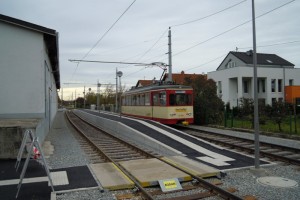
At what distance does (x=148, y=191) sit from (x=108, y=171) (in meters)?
2.03

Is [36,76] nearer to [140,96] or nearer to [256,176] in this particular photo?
[140,96]

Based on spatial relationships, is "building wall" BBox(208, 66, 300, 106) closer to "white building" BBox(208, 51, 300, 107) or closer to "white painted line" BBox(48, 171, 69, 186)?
"white building" BBox(208, 51, 300, 107)

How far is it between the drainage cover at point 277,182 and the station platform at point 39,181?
13.7ft

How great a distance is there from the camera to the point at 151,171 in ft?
28.6

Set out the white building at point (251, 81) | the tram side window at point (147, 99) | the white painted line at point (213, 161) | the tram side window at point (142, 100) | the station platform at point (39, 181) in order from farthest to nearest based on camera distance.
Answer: the white building at point (251, 81), the tram side window at point (142, 100), the tram side window at point (147, 99), the white painted line at point (213, 161), the station platform at point (39, 181)

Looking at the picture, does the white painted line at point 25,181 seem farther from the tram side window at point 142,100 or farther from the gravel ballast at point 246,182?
the tram side window at point 142,100

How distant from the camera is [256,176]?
8.53 m

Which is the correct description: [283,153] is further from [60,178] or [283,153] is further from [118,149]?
[60,178]

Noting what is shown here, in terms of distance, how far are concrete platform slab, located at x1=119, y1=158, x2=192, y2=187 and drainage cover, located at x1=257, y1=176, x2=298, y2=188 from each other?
185cm

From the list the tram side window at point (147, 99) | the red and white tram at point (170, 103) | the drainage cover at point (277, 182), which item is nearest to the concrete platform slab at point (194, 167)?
the drainage cover at point (277, 182)

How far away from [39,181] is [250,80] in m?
40.1

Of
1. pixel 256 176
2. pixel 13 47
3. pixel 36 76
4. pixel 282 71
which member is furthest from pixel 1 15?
pixel 282 71

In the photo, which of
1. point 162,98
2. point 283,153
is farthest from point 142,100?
point 283,153

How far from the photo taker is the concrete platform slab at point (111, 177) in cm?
752
